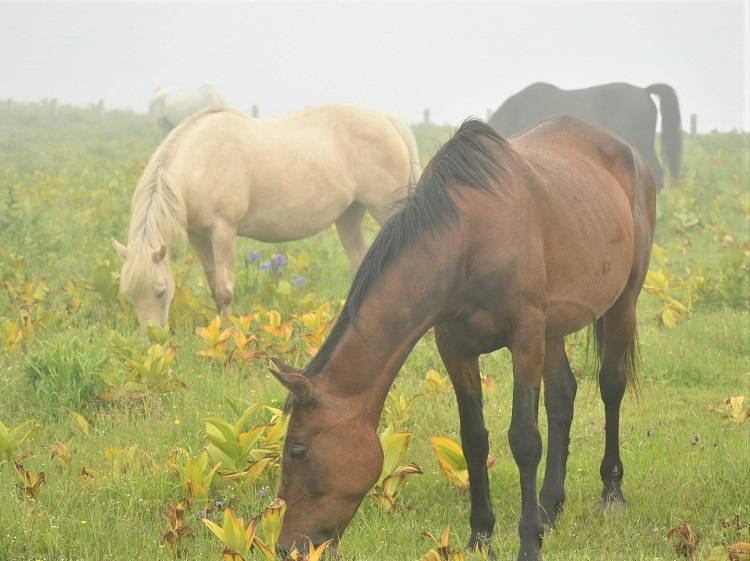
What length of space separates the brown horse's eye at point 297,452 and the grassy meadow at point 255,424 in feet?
1.87

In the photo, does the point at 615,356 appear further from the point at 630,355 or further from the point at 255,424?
the point at 255,424

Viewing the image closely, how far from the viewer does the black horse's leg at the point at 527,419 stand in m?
3.38

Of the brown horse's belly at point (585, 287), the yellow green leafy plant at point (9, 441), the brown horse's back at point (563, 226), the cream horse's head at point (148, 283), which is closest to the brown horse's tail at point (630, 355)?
the brown horse's back at point (563, 226)

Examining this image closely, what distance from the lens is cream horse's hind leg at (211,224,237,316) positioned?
741 cm

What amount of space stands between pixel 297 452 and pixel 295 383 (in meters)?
0.29

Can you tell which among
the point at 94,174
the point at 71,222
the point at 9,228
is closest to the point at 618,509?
the point at 9,228

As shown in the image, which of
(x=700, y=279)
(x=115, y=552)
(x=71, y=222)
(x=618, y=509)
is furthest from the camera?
(x=71, y=222)

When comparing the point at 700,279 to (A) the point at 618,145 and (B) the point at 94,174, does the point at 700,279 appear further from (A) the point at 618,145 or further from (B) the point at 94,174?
Result: (B) the point at 94,174

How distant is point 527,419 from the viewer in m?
3.44

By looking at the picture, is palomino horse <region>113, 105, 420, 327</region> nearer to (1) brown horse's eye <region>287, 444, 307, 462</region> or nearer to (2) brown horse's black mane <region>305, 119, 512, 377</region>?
(2) brown horse's black mane <region>305, 119, 512, 377</region>

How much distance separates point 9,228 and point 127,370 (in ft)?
14.8

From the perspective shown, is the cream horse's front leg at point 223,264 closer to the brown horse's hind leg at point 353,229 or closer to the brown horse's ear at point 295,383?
the brown horse's hind leg at point 353,229

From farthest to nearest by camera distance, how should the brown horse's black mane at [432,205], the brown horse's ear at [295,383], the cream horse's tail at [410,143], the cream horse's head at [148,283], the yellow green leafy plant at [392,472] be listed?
the cream horse's tail at [410,143] < the cream horse's head at [148,283] < the yellow green leafy plant at [392,472] < the brown horse's black mane at [432,205] < the brown horse's ear at [295,383]

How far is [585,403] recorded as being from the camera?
222 inches
